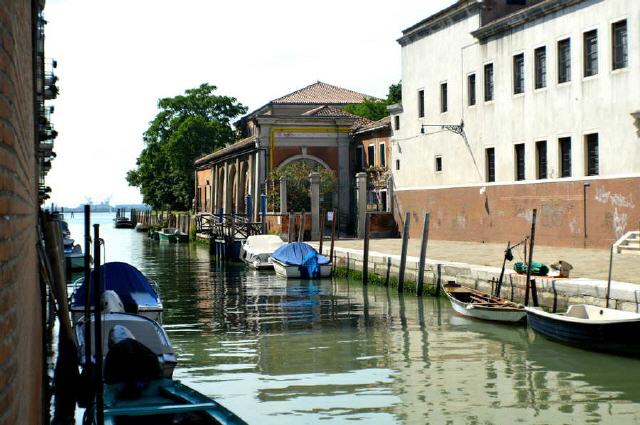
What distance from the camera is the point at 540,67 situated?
27141mm

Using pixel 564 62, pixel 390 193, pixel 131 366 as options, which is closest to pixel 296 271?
pixel 564 62

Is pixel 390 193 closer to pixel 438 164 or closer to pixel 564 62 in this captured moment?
pixel 438 164

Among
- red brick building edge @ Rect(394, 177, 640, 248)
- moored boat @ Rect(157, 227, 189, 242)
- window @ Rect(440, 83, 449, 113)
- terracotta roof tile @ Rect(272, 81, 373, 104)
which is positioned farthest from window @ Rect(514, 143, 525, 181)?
moored boat @ Rect(157, 227, 189, 242)

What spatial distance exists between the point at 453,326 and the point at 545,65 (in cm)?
1249

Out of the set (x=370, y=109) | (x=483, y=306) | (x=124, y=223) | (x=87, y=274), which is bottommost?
(x=483, y=306)

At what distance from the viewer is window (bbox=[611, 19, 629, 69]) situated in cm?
2330

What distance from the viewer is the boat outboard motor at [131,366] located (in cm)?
940

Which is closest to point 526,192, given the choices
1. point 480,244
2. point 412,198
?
point 480,244

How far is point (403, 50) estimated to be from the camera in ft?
118

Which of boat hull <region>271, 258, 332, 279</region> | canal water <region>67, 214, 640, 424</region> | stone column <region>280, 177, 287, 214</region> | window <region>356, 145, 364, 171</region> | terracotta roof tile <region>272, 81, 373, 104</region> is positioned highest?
terracotta roof tile <region>272, 81, 373, 104</region>

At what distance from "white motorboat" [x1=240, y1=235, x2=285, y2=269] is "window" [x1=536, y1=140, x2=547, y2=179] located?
398 inches

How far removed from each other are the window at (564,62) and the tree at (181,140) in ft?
140

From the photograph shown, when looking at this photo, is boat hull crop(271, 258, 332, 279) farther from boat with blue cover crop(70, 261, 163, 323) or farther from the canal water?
boat with blue cover crop(70, 261, 163, 323)

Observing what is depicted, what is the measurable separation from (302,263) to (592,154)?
932 centimetres
